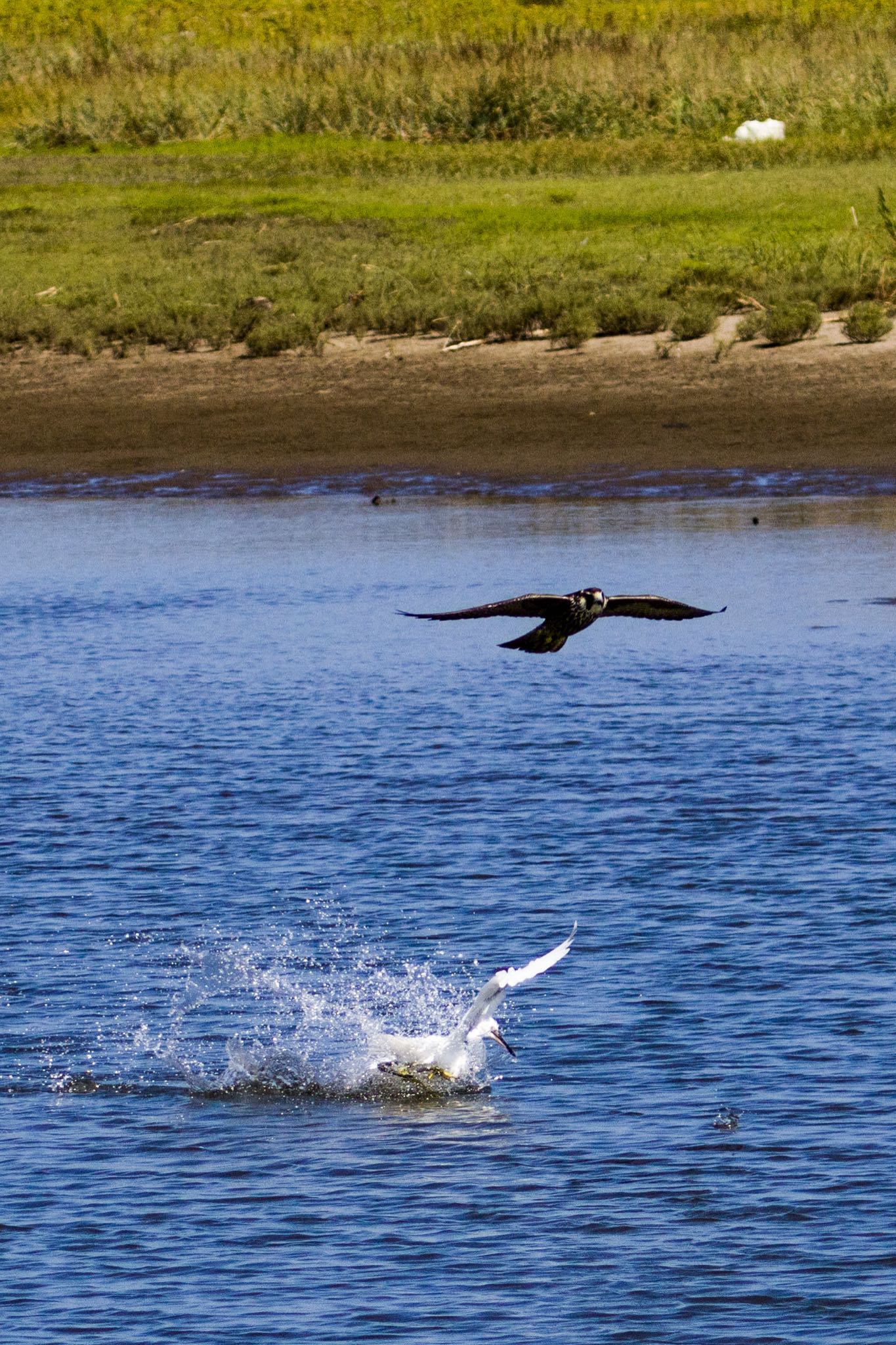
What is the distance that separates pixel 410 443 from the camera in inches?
902

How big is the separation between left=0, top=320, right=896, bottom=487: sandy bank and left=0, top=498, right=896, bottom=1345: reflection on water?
3779 millimetres

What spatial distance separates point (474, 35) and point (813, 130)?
21.1 meters

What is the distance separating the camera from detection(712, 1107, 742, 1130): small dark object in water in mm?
8484

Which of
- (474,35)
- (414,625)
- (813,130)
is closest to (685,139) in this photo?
(813,130)

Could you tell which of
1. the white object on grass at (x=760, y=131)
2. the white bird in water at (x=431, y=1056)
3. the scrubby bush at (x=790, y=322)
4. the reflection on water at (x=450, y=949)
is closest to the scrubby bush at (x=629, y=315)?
the scrubby bush at (x=790, y=322)

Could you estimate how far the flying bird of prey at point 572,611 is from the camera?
7457 millimetres

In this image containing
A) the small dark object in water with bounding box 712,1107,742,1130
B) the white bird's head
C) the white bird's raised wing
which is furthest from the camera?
the small dark object in water with bounding box 712,1107,742,1130

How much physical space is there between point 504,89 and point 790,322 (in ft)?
42.9

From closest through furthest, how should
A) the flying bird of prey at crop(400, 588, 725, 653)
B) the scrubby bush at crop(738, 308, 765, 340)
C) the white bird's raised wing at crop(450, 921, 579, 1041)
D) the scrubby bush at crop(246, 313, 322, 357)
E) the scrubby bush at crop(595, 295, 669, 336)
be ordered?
the white bird's raised wing at crop(450, 921, 579, 1041) < the flying bird of prey at crop(400, 588, 725, 653) < the scrubby bush at crop(738, 308, 765, 340) < the scrubby bush at crop(595, 295, 669, 336) < the scrubby bush at crop(246, 313, 322, 357)

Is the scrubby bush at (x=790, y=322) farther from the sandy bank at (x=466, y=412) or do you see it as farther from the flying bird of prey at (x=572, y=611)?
the flying bird of prey at (x=572, y=611)

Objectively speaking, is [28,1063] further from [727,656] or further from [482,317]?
[482,317]

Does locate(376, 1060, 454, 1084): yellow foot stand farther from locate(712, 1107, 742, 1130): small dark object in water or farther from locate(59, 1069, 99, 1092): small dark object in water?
locate(712, 1107, 742, 1130): small dark object in water

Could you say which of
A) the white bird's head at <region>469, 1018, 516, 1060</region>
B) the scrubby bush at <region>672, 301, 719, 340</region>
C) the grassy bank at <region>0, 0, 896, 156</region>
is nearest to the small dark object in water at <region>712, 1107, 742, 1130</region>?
the white bird's head at <region>469, 1018, 516, 1060</region>

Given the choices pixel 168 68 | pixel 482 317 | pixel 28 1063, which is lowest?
pixel 28 1063
